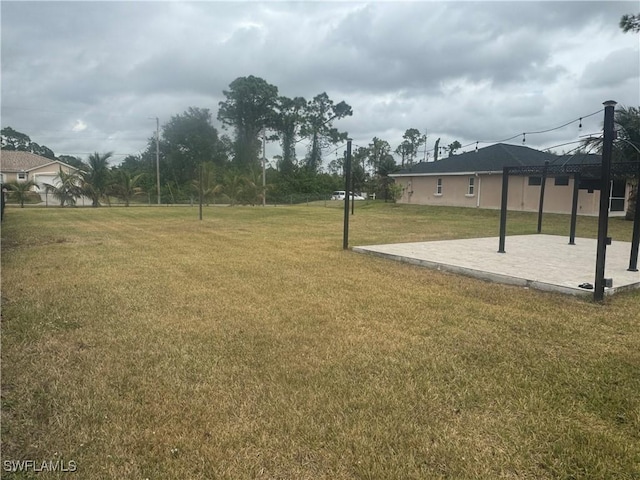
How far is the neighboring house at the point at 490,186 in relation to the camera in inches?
898

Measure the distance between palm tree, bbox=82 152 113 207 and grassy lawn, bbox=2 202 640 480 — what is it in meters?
29.5

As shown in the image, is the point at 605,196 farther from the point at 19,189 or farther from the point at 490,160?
the point at 19,189

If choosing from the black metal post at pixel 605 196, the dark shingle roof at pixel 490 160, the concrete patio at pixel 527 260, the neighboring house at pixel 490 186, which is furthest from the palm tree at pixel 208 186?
the black metal post at pixel 605 196

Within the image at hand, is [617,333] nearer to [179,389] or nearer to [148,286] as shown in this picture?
[179,389]

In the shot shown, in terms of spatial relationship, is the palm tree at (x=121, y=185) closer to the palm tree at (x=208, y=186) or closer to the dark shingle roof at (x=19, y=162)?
the palm tree at (x=208, y=186)

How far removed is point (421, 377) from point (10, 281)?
6086 millimetres

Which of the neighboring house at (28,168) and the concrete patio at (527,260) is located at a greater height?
the neighboring house at (28,168)

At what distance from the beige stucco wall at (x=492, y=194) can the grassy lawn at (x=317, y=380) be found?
17.4 meters

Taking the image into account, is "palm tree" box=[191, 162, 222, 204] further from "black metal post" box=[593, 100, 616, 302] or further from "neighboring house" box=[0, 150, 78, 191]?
"black metal post" box=[593, 100, 616, 302]

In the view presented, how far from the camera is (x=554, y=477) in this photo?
2199 millimetres

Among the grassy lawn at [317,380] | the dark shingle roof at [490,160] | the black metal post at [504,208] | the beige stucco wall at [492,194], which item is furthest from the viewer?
the dark shingle roof at [490,160]

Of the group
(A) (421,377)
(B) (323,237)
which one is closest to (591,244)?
(B) (323,237)

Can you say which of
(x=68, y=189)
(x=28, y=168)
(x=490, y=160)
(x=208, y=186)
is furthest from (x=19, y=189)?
(x=490, y=160)

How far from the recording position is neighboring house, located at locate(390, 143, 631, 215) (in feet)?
74.8
